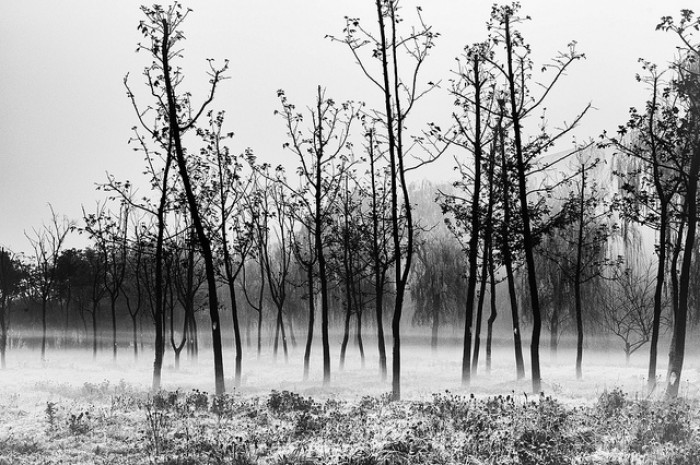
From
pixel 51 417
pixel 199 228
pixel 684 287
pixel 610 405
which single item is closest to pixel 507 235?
pixel 684 287

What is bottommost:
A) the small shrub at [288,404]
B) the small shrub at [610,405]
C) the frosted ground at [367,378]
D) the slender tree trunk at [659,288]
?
the frosted ground at [367,378]

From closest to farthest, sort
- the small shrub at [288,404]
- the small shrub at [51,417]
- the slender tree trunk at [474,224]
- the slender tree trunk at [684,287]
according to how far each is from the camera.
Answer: the small shrub at [51,417]
the small shrub at [288,404]
the slender tree trunk at [684,287]
the slender tree trunk at [474,224]

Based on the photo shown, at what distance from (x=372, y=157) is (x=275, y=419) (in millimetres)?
15107

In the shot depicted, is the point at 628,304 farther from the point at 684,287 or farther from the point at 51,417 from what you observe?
the point at 51,417

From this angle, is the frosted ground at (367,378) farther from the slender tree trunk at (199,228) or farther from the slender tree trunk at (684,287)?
the slender tree trunk at (199,228)

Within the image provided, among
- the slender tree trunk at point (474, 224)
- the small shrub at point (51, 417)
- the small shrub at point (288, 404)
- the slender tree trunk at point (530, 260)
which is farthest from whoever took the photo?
the slender tree trunk at point (474, 224)

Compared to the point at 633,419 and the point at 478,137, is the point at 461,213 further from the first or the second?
the point at 633,419

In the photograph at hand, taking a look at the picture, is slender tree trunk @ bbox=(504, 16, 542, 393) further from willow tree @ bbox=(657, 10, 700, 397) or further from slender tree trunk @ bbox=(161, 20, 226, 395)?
slender tree trunk @ bbox=(161, 20, 226, 395)

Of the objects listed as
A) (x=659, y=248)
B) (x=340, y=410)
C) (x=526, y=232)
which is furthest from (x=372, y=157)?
(x=340, y=410)

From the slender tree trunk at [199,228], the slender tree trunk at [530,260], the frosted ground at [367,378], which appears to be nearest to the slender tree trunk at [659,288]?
the frosted ground at [367,378]

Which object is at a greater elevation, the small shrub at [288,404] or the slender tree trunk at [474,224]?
Answer: the slender tree trunk at [474,224]

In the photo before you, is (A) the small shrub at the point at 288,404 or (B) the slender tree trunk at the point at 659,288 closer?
(A) the small shrub at the point at 288,404

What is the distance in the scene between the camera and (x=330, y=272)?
32188 mm

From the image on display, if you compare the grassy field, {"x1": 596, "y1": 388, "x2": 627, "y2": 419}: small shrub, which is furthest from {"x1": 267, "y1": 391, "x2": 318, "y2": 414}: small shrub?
{"x1": 596, "y1": 388, "x2": 627, "y2": 419}: small shrub
